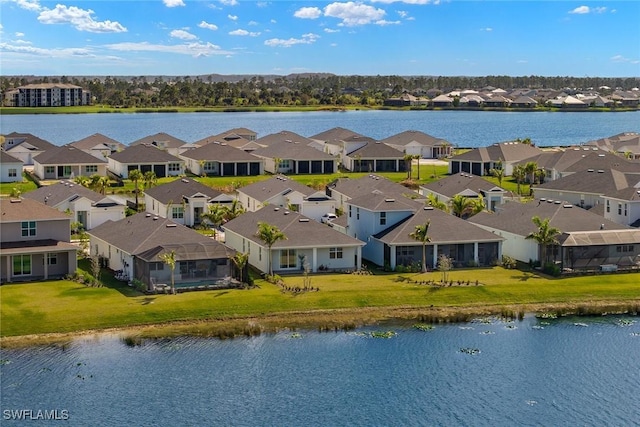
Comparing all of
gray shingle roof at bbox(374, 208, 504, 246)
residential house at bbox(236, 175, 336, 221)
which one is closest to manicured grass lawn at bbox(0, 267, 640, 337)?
gray shingle roof at bbox(374, 208, 504, 246)

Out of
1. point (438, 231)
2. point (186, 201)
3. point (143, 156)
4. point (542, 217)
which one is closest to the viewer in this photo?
point (438, 231)

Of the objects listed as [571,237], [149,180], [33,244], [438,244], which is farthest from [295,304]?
[149,180]

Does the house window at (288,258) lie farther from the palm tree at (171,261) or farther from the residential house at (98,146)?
the residential house at (98,146)

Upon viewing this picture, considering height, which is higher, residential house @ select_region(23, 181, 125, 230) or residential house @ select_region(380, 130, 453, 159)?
residential house @ select_region(380, 130, 453, 159)

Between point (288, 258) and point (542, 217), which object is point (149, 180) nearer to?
point (288, 258)

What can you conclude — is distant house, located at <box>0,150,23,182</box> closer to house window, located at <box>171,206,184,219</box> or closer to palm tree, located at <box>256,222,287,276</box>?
house window, located at <box>171,206,184,219</box>

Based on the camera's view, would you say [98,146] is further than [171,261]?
Yes
